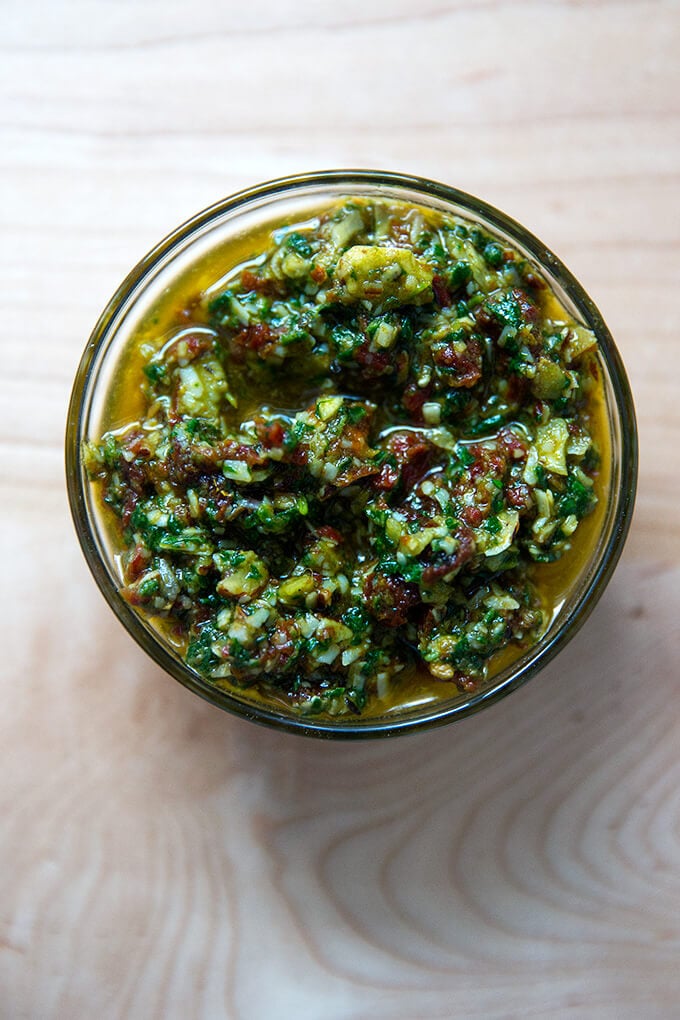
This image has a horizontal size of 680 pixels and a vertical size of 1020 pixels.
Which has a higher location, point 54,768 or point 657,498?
point 657,498

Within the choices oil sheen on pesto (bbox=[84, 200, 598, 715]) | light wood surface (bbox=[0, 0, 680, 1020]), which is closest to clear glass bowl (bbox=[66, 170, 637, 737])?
oil sheen on pesto (bbox=[84, 200, 598, 715])

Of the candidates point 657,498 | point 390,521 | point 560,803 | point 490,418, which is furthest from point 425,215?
point 560,803

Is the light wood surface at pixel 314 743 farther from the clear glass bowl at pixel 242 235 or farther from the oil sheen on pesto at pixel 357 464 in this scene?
the oil sheen on pesto at pixel 357 464

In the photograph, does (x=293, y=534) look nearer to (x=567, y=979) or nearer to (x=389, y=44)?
(x=389, y=44)

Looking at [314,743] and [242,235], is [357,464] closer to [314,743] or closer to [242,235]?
[242,235]

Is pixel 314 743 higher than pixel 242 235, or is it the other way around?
pixel 242 235

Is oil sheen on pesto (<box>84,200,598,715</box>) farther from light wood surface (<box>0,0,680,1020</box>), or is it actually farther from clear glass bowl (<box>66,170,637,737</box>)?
light wood surface (<box>0,0,680,1020</box>)

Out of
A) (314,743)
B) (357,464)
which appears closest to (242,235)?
(357,464)
